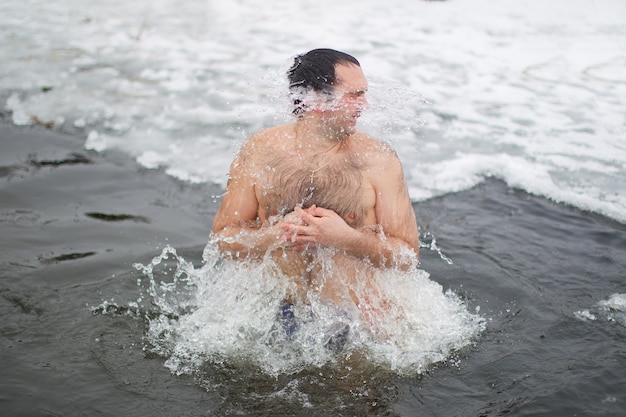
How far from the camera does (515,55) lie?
33.1 feet

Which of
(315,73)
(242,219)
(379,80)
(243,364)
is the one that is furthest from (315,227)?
(379,80)

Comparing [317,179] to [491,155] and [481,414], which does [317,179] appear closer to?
[481,414]

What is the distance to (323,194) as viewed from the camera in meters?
3.45

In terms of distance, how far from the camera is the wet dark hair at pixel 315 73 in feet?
11.0

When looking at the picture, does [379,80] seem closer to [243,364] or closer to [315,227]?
[315,227]

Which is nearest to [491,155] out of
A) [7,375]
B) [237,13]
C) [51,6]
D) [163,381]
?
[163,381]

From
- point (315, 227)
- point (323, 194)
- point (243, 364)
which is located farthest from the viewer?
Result: point (243, 364)

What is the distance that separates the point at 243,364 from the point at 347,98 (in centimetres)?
142

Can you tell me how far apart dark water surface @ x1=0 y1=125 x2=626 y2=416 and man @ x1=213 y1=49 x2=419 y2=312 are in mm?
534

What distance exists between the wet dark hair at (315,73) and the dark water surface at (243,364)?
1366mm

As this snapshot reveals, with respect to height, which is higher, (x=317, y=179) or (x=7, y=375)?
(x=317, y=179)

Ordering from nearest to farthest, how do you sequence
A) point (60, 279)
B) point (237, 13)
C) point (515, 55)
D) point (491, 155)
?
point (60, 279)
point (491, 155)
point (515, 55)
point (237, 13)

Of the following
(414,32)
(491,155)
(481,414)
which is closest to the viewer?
(481,414)

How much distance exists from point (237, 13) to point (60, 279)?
28.5ft
